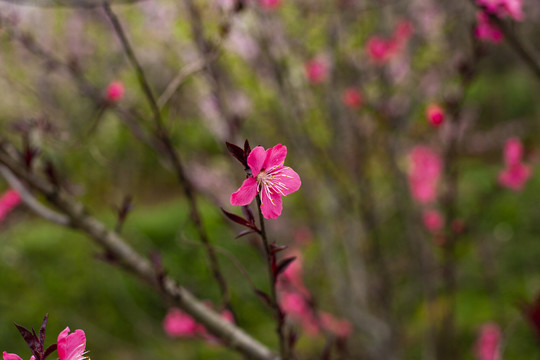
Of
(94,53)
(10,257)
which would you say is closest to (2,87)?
(94,53)

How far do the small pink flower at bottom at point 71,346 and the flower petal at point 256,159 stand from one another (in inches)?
12.6

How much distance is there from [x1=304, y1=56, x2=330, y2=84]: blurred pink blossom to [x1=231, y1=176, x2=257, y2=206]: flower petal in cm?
237

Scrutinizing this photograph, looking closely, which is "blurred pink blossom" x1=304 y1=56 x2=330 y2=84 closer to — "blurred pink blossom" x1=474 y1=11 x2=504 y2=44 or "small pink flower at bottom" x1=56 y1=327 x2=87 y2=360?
"blurred pink blossom" x1=474 y1=11 x2=504 y2=44

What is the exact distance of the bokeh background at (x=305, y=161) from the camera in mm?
1795

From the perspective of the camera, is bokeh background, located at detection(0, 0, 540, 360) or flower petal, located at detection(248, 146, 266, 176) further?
bokeh background, located at detection(0, 0, 540, 360)

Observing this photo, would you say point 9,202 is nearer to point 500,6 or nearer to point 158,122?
point 158,122

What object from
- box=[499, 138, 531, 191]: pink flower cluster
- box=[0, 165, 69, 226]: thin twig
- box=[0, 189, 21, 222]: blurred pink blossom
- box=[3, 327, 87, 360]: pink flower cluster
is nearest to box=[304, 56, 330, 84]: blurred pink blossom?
box=[499, 138, 531, 191]: pink flower cluster

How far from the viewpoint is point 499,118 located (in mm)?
12320

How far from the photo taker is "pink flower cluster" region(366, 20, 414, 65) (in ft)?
8.66

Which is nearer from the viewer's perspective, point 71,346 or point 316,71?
point 71,346

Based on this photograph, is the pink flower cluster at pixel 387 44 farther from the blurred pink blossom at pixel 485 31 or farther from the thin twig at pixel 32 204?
the thin twig at pixel 32 204

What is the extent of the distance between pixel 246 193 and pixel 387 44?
233cm

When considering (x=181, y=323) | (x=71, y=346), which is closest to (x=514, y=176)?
(x=181, y=323)

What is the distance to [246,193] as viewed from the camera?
681 millimetres
